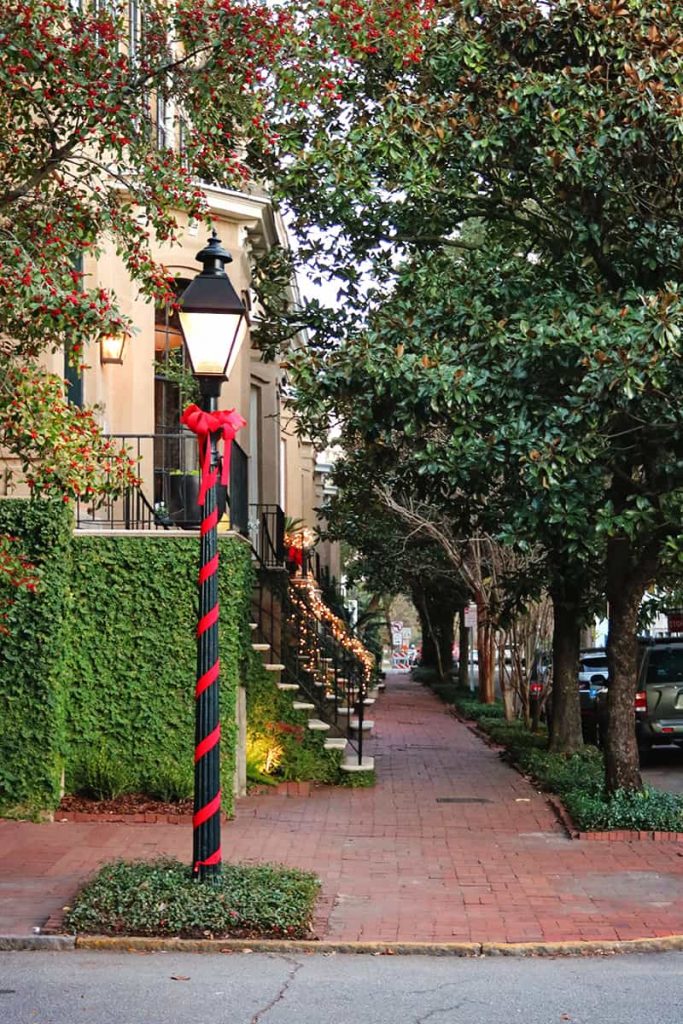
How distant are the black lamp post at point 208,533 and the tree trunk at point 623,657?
5.71m

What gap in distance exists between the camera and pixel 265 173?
15.4 metres

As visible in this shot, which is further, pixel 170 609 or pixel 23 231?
pixel 170 609

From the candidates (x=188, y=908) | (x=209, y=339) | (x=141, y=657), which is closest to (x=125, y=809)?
(x=141, y=657)

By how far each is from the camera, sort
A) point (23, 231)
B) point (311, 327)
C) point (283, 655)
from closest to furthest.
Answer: point (23, 231) → point (311, 327) → point (283, 655)

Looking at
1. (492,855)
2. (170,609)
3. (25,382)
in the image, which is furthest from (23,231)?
(492,855)

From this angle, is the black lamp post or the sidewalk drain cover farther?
the sidewalk drain cover

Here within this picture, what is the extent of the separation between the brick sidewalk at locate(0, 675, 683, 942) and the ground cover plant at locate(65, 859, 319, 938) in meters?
0.32

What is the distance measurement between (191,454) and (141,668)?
3.90 m

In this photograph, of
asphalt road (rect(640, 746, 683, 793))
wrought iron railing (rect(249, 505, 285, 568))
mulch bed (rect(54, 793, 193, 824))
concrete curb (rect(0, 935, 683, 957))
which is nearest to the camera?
concrete curb (rect(0, 935, 683, 957))

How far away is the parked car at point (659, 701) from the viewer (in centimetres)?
1895

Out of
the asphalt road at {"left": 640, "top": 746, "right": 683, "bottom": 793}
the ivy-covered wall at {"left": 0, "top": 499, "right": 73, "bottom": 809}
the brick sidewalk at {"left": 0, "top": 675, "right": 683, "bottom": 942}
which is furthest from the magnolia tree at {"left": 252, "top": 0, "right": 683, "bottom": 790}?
the asphalt road at {"left": 640, "top": 746, "right": 683, "bottom": 793}

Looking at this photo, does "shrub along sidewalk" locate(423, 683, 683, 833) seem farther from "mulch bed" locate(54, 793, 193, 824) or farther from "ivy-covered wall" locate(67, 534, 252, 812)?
"mulch bed" locate(54, 793, 193, 824)

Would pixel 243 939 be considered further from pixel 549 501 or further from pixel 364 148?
pixel 364 148

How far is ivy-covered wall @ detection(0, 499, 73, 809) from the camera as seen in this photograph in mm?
13766
